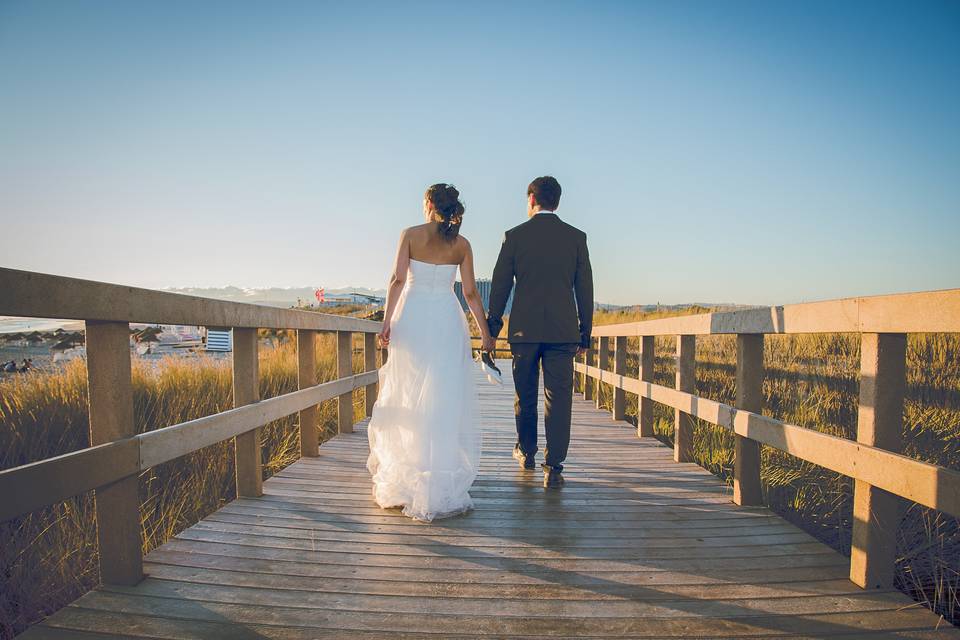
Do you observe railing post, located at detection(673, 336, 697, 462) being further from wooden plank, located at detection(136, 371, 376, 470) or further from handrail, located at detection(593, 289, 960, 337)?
wooden plank, located at detection(136, 371, 376, 470)

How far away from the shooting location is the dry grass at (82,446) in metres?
2.86

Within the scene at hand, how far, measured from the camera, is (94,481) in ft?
6.76

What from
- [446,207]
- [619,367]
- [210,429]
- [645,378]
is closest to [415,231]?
[446,207]

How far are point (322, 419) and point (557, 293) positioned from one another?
3.89 metres

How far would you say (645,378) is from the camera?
554cm

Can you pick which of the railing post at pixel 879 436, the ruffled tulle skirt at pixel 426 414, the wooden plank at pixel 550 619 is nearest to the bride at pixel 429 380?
the ruffled tulle skirt at pixel 426 414

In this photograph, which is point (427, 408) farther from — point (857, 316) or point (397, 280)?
point (857, 316)

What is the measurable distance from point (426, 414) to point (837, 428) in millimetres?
3771

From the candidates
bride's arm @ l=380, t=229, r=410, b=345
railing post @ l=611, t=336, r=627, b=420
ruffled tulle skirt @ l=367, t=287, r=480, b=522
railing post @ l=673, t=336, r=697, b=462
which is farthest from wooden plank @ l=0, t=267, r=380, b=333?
railing post @ l=611, t=336, r=627, b=420

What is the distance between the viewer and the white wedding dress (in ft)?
11.2

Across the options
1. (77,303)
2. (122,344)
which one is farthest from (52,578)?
(77,303)

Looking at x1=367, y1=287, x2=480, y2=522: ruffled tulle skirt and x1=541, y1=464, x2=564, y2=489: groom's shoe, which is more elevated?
x1=367, y1=287, x2=480, y2=522: ruffled tulle skirt

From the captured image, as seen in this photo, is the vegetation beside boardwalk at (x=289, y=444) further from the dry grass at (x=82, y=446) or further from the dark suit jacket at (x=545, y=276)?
the dark suit jacket at (x=545, y=276)

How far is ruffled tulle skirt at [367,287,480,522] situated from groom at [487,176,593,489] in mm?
510
